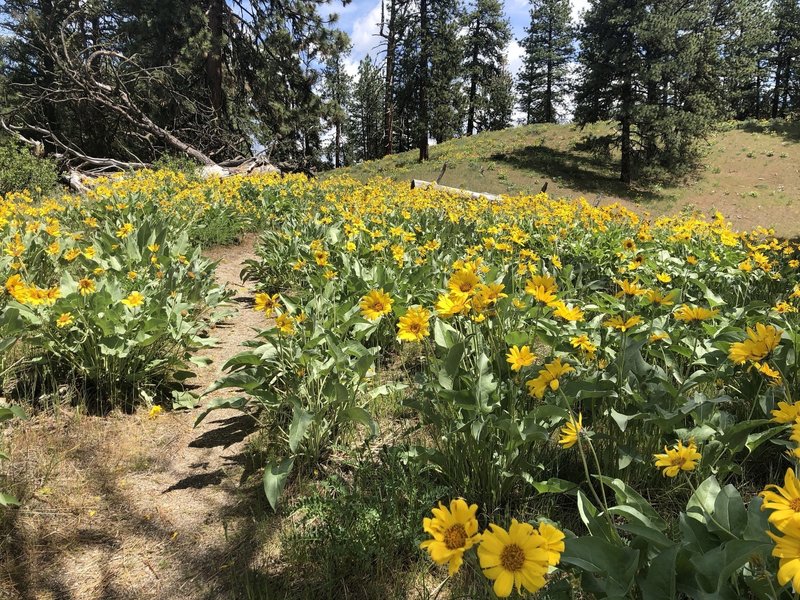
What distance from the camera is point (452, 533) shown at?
2.86 ft

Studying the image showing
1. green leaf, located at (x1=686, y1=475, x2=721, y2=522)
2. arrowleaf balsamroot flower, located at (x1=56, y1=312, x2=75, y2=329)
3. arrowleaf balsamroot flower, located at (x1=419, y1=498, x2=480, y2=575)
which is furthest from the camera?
arrowleaf balsamroot flower, located at (x1=56, y1=312, x2=75, y2=329)

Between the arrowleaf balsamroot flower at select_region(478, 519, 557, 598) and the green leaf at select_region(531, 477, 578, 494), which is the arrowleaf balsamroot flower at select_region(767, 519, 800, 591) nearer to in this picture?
the arrowleaf balsamroot flower at select_region(478, 519, 557, 598)

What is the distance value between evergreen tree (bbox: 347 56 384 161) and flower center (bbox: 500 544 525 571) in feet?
146

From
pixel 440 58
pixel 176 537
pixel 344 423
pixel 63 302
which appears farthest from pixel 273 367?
pixel 440 58

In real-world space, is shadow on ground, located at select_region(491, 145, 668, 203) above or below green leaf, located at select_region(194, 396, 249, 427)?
above

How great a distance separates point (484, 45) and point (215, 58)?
2200cm

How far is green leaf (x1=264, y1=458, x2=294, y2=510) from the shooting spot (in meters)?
1.81

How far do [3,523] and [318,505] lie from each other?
3.77ft

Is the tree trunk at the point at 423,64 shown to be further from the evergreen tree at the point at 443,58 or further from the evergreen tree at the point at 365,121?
the evergreen tree at the point at 365,121

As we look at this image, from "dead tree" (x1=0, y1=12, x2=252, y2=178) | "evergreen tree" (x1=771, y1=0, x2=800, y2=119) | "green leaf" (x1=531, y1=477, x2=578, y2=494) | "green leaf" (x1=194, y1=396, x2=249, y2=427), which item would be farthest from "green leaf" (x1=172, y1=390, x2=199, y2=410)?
"evergreen tree" (x1=771, y1=0, x2=800, y2=119)

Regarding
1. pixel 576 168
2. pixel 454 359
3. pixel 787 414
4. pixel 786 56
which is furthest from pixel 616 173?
pixel 786 56

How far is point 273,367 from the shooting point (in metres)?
2.56

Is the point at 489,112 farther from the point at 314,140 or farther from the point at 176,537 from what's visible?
the point at 176,537

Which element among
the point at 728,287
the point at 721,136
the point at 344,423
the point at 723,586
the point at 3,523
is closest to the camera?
the point at 723,586
